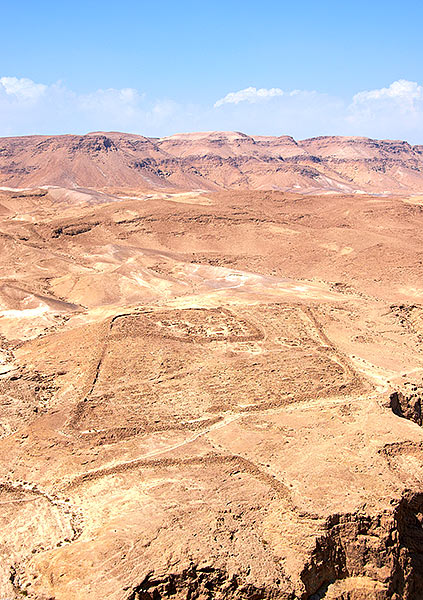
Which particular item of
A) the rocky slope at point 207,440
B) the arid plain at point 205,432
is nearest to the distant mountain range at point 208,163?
the arid plain at point 205,432

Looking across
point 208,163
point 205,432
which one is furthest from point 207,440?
point 208,163

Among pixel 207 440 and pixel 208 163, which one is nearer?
pixel 207 440

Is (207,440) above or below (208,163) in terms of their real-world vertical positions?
below

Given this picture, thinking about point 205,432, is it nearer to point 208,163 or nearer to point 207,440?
point 207,440

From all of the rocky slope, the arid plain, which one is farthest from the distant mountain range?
the rocky slope

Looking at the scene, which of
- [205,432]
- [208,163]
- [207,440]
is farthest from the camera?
[208,163]

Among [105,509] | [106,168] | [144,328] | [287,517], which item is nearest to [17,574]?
[105,509]

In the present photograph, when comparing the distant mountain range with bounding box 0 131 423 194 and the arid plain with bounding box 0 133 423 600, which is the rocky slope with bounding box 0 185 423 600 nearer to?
the arid plain with bounding box 0 133 423 600
